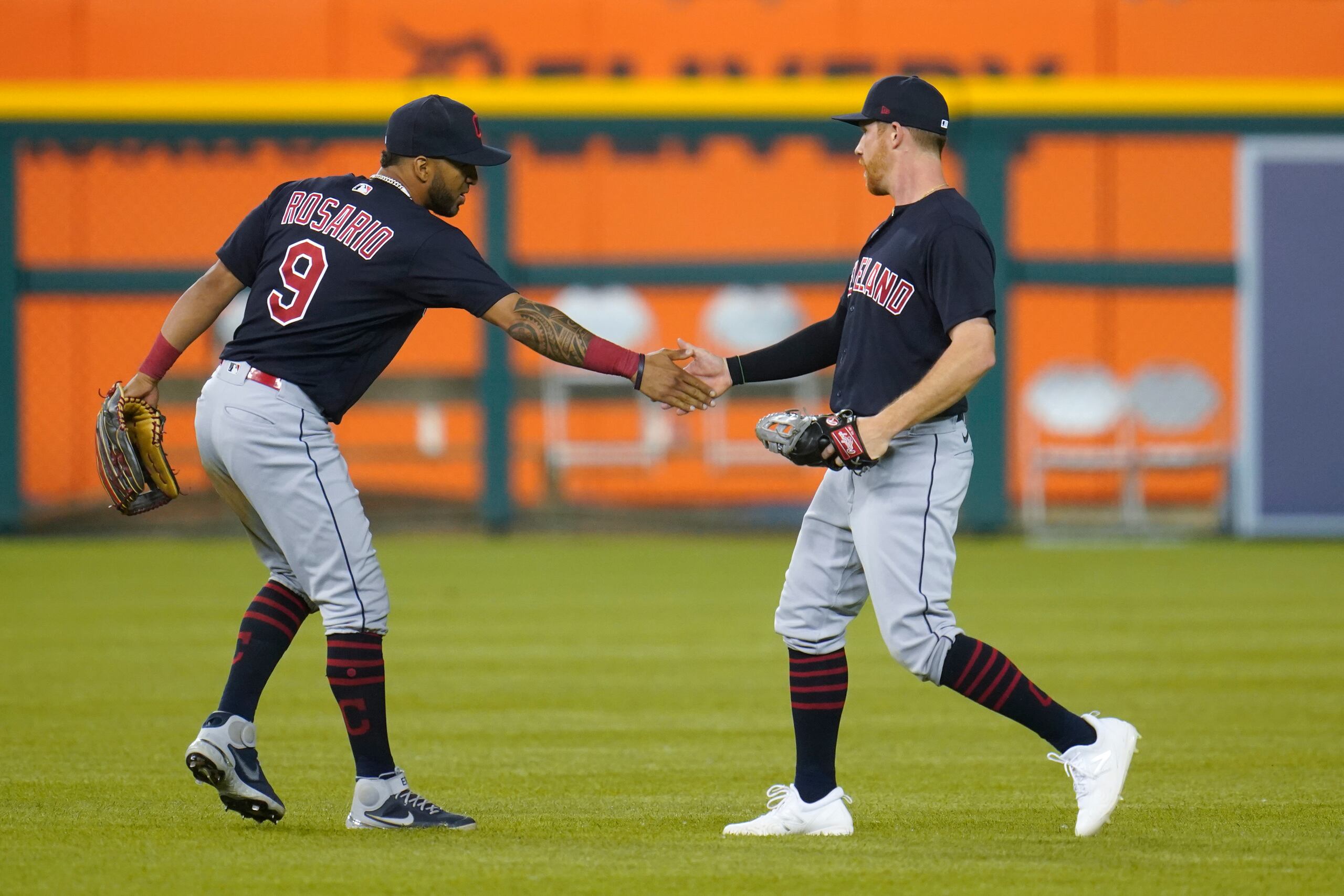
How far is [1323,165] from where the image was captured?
13727mm

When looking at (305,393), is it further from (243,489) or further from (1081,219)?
(1081,219)

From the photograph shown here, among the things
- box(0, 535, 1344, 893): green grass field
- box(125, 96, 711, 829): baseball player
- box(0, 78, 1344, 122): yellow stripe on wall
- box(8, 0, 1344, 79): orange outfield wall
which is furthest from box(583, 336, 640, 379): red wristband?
box(8, 0, 1344, 79): orange outfield wall

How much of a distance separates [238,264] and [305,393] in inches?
16.7

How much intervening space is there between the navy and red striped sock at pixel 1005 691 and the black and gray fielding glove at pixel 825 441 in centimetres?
53

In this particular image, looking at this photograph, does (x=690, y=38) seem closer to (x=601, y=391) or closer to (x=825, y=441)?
(x=601, y=391)

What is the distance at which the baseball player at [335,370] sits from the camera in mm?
4379

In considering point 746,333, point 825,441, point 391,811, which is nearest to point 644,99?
point 746,333

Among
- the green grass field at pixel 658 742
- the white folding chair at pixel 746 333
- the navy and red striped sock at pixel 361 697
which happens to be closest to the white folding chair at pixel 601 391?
the white folding chair at pixel 746 333

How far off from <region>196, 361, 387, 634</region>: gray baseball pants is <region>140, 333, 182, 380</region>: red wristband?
1.28 ft

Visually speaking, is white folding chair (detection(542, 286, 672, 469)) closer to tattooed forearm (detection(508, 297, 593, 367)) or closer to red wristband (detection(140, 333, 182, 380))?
red wristband (detection(140, 333, 182, 380))

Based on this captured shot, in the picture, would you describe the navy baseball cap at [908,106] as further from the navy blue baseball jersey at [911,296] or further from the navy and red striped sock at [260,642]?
the navy and red striped sock at [260,642]

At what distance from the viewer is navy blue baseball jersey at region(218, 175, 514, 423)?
4398 mm

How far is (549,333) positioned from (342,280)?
547 mm

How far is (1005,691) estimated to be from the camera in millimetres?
4230
